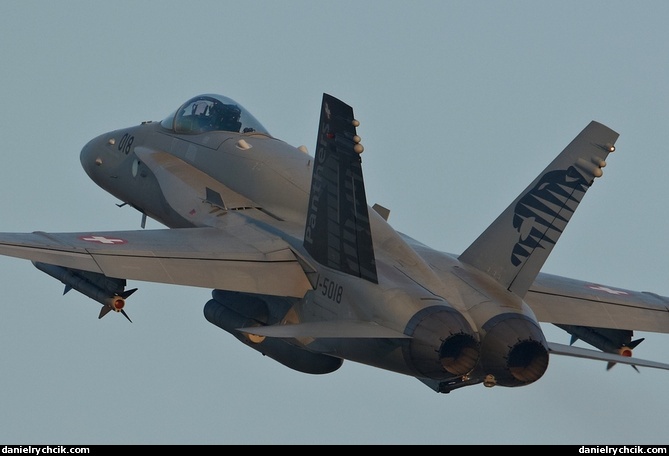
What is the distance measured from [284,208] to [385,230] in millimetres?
2842

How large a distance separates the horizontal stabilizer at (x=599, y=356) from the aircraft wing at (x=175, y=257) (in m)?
5.01

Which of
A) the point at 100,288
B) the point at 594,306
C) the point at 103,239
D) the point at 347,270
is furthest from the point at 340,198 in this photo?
the point at 594,306

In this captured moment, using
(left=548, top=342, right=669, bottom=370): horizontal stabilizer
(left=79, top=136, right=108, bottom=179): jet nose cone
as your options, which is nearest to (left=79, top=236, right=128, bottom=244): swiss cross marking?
(left=79, top=136, right=108, bottom=179): jet nose cone

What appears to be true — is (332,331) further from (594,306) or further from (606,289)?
(606,289)

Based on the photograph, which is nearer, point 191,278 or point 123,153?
point 191,278

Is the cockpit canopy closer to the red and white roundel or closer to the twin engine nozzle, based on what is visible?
the red and white roundel

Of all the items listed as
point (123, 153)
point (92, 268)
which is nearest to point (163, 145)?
point (123, 153)

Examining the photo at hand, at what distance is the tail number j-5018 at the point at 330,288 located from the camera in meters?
30.8

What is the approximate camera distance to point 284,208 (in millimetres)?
34219

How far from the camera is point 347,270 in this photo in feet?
101

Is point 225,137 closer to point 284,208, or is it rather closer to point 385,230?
point 284,208

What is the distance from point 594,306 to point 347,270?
564cm

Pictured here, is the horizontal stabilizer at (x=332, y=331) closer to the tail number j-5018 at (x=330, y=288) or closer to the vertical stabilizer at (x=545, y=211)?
the tail number j-5018 at (x=330, y=288)
